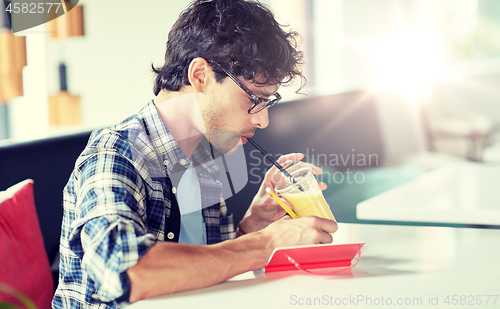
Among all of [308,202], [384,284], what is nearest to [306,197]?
[308,202]

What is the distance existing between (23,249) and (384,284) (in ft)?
2.77

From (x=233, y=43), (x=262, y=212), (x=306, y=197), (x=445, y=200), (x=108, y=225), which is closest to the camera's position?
(x=108, y=225)

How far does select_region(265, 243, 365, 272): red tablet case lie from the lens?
813 mm

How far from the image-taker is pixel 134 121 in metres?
1.10

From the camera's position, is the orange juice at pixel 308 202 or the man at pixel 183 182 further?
the orange juice at pixel 308 202

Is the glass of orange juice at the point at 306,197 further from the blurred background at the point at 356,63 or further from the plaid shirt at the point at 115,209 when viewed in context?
the blurred background at the point at 356,63

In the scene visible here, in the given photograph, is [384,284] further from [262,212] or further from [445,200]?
[445,200]

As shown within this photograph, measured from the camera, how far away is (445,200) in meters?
1.48

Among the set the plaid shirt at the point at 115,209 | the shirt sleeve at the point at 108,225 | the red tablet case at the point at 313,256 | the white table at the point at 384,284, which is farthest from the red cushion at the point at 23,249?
the red tablet case at the point at 313,256

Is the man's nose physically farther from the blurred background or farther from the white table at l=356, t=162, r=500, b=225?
the blurred background

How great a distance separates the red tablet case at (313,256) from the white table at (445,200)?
50 centimetres

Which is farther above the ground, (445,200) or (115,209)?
(115,209)

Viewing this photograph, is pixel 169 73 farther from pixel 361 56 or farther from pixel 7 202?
pixel 361 56

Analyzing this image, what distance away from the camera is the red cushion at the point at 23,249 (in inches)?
39.5
